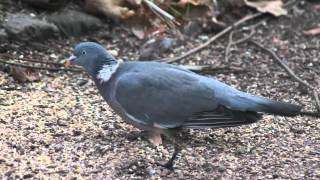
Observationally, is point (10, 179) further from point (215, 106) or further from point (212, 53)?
point (212, 53)

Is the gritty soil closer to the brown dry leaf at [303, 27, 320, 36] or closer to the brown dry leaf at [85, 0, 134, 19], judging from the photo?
the brown dry leaf at [85, 0, 134, 19]

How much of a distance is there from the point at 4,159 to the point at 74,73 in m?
1.28

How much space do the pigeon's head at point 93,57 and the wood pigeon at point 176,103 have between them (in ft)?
0.38

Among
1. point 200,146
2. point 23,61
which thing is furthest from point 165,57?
point 200,146

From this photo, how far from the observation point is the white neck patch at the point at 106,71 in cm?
304

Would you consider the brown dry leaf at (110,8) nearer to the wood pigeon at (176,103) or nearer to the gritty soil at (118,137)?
the gritty soil at (118,137)

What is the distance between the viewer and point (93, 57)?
10.2 feet

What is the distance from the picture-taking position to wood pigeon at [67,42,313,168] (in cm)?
289

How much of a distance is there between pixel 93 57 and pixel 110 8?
5.19 ft

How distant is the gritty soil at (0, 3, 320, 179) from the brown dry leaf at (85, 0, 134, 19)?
0.45 m

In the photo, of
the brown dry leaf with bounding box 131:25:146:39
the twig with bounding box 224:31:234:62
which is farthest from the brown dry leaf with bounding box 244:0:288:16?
the brown dry leaf with bounding box 131:25:146:39

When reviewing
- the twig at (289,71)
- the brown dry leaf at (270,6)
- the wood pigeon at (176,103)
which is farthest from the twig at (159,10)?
the wood pigeon at (176,103)

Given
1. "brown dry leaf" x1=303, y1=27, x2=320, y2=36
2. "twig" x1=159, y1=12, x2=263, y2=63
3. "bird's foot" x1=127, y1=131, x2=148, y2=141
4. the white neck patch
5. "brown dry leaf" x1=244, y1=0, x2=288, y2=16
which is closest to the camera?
the white neck patch

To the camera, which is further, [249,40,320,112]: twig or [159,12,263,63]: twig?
[159,12,263,63]: twig
